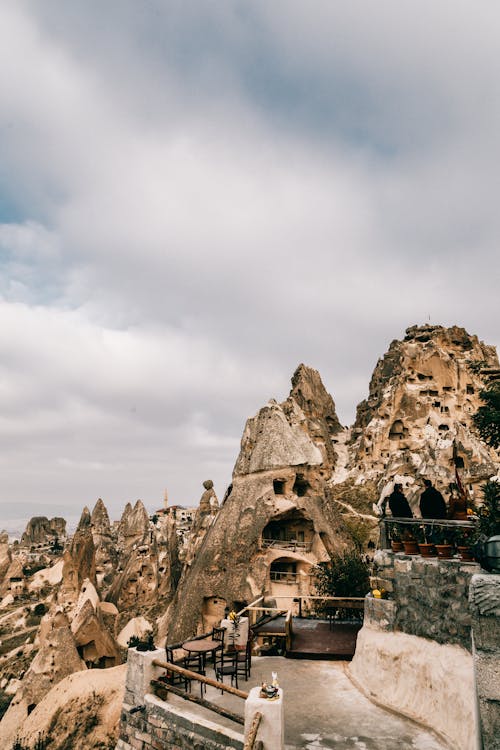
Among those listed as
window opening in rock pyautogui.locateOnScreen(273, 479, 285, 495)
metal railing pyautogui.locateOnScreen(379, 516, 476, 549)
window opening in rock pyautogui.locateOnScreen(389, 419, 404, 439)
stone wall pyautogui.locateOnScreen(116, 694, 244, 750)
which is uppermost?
window opening in rock pyautogui.locateOnScreen(389, 419, 404, 439)

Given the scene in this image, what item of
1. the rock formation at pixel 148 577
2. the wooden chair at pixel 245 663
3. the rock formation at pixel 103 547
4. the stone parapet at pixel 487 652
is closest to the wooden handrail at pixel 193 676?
the wooden chair at pixel 245 663

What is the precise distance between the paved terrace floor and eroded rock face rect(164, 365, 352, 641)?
8.11m

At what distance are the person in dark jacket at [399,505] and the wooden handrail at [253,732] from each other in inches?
190

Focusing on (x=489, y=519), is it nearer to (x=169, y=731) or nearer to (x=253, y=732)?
(x=253, y=732)

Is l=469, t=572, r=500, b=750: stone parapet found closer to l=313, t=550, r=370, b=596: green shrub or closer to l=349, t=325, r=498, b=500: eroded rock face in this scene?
l=313, t=550, r=370, b=596: green shrub

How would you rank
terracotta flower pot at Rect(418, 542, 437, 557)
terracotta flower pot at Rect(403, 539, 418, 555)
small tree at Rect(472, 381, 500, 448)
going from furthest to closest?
→ small tree at Rect(472, 381, 500, 448) → terracotta flower pot at Rect(403, 539, 418, 555) → terracotta flower pot at Rect(418, 542, 437, 557)

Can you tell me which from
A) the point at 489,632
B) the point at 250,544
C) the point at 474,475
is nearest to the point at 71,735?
the point at 250,544

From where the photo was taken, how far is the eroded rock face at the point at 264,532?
63.4ft

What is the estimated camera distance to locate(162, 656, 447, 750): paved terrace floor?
7.35m

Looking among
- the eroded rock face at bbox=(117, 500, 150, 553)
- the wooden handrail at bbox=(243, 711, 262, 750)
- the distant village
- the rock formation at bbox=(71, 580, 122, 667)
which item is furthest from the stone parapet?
the eroded rock face at bbox=(117, 500, 150, 553)

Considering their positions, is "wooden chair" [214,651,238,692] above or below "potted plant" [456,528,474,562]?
below

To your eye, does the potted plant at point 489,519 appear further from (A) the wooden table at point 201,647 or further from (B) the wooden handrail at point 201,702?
(A) the wooden table at point 201,647

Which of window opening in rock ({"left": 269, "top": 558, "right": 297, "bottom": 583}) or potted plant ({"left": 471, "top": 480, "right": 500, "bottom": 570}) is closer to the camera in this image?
potted plant ({"left": 471, "top": 480, "right": 500, "bottom": 570})

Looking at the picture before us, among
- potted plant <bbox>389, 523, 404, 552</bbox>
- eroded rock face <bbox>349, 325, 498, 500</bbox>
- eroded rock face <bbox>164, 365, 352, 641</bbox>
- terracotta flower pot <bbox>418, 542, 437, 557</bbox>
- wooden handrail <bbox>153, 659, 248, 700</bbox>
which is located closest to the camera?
wooden handrail <bbox>153, 659, 248, 700</bbox>
